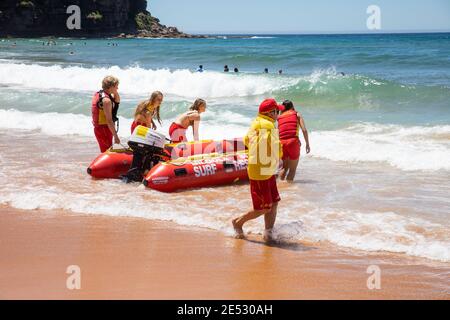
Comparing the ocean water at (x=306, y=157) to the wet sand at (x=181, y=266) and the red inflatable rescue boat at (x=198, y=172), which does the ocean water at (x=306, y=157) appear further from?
the wet sand at (x=181, y=266)

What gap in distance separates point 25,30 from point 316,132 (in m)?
83.2

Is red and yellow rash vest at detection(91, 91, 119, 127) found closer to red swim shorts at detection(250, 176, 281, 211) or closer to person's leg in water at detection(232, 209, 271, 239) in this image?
person's leg in water at detection(232, 209, 271, 239)

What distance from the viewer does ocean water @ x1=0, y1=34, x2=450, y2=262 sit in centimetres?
605

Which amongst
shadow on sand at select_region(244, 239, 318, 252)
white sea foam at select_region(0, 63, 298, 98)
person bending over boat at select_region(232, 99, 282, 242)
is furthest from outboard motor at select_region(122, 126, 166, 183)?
white sea foam at select_region(0, 63, 298, 98)

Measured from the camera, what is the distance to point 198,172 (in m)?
7.59

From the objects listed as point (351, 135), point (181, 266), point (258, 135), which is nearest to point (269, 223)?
point (258, 135)

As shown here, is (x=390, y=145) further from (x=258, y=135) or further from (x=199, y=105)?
(x=258, y=135)

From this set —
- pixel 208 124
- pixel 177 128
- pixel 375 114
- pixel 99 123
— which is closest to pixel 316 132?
pixel 208 124

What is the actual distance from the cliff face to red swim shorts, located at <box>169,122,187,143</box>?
84.1 m

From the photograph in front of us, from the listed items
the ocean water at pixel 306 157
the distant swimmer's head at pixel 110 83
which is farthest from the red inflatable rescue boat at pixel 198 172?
the distant swimmer's head at pixel 110 83

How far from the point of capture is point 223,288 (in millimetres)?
4199

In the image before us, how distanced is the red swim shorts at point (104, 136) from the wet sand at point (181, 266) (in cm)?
230

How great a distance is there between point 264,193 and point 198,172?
242 centimetres
